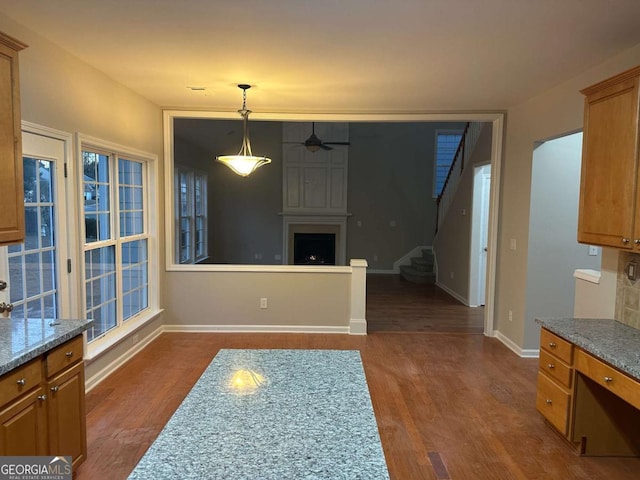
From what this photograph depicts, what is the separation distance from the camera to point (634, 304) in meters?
2.70

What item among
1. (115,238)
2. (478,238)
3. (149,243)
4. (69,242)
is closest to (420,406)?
(69,242)

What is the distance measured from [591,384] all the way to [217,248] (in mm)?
7873

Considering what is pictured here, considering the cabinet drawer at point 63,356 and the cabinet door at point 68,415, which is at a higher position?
the cabinet drawer at point 63,356

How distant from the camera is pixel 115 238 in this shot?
3.83 meters

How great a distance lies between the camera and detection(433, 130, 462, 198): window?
938 centimetres

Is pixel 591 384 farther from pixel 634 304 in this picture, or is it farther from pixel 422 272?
pixel 422 272

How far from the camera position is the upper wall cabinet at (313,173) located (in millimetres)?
9102

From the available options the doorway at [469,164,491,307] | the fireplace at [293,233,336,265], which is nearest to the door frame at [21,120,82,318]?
the doorway at [469,164,491,307]

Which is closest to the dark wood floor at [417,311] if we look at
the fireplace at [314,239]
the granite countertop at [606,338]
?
the fireplace at [314,239]

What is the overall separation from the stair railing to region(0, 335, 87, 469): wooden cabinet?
19.4 ft

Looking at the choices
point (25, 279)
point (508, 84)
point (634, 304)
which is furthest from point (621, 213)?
point (25, 279)

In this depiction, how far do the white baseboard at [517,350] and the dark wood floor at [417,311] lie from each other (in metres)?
0.46

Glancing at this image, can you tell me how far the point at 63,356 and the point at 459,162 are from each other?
262 inches

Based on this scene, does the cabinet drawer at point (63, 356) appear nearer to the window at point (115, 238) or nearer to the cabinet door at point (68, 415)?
the cabinet door at point (68, 415)
